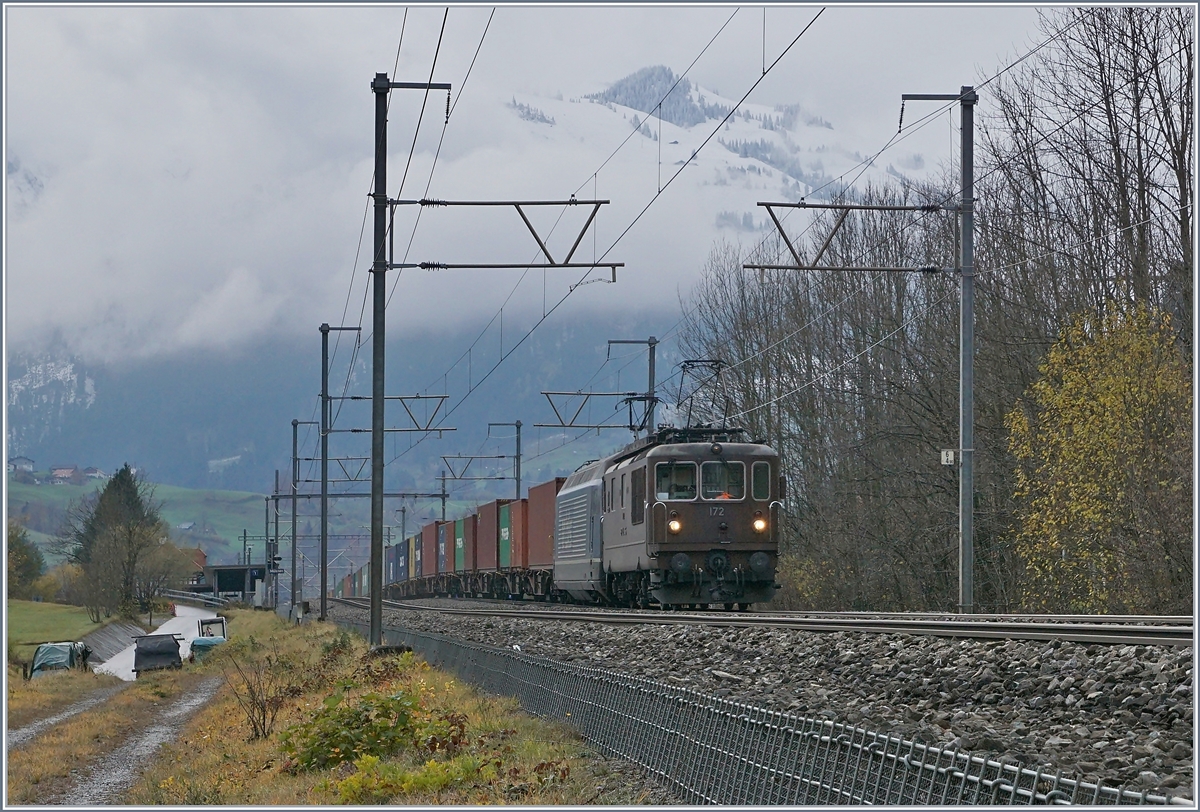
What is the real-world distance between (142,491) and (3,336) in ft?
419

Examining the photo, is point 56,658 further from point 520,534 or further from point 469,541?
point 520,534

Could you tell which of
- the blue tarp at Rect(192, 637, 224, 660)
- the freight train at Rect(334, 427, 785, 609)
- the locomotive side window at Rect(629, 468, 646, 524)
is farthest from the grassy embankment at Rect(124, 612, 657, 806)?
the blue tarp at Rect(192, 637, 224, 660)

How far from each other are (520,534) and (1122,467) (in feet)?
88.1

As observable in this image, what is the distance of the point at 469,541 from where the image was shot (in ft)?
198

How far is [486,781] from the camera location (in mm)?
10711

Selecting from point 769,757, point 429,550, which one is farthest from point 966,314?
point 429,550

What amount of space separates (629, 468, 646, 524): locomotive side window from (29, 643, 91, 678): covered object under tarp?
34.3 metres

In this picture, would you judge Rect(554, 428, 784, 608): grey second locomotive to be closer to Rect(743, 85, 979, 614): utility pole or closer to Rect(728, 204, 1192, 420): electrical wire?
Rect(743, 85, 979, 614): utility pole

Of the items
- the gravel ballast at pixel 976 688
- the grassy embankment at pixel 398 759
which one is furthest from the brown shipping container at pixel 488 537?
the gravel ballast at pixel 976 688

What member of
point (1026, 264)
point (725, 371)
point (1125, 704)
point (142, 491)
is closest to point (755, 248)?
point (725, 371)

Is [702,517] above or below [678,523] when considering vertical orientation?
above

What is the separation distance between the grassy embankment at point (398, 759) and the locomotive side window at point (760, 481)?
9.29 meters

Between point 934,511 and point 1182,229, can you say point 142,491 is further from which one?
point 1182,229

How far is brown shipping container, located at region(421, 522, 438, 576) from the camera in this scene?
71.4 metres
